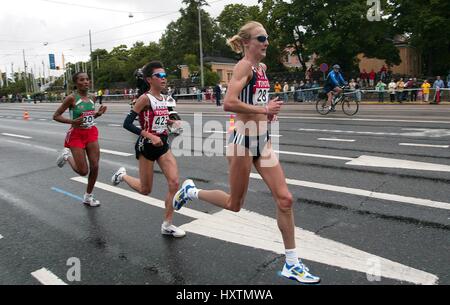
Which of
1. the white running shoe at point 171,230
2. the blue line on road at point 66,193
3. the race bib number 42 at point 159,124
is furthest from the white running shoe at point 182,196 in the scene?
the blue line on road at point 66,193

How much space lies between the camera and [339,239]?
4605 mm

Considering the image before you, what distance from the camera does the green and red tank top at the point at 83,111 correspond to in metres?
6.40

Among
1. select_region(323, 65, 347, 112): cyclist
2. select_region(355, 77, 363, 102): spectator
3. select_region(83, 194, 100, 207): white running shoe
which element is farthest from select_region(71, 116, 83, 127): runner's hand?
select_region(355, 77, 363, 102): spectator

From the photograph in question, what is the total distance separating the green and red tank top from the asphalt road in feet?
4.21

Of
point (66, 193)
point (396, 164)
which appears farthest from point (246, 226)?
point (396, 164)

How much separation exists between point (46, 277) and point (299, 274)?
2391mm

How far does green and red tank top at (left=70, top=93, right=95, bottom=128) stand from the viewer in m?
6.40

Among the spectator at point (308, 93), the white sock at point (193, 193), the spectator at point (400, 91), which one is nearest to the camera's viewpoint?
the white sock at point (193, 193)

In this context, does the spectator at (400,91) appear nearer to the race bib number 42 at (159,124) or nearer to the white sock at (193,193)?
the race bib number 42 at (159,124)

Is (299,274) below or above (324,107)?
below

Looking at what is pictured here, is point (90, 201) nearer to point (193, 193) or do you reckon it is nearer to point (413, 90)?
point (193, 193)

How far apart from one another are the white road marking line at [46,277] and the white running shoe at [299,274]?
206cm

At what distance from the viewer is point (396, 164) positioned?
27.2ft
